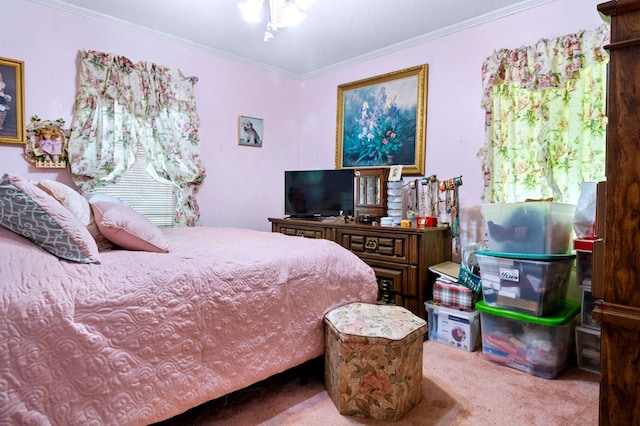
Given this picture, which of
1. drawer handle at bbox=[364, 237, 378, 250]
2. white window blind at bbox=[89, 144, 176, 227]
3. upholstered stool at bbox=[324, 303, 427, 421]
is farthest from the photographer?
white window blind at bbox=[89, 144, 176, 227]

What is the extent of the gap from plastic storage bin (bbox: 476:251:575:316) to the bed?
114 centimetres

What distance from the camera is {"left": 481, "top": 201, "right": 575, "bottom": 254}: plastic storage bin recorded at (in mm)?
2275

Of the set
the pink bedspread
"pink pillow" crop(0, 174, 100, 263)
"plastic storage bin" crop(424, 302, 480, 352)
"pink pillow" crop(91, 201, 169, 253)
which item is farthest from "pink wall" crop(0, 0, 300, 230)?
"plastic storage bin" crop(424, 302, 480, 352)

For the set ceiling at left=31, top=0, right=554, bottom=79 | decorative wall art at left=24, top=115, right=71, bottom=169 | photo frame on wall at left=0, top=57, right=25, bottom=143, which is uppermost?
ceiling at left=31, top=0, right=554, bottom=79

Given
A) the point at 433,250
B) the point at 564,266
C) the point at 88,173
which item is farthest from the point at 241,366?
the point at 88,173

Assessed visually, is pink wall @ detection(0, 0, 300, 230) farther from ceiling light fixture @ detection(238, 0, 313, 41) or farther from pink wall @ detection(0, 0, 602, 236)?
ceiling light fixture @ detection(238, 0, 313, 41)

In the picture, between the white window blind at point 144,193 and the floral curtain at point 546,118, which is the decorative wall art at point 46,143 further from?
the floral curtain at point 546,118

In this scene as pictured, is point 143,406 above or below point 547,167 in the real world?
below

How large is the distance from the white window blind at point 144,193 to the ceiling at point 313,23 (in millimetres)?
1087

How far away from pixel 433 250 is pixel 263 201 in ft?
6.87

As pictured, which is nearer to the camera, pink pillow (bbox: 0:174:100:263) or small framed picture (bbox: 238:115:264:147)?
pink pillow (bbox: 0:174:100:263)

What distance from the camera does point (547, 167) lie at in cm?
263

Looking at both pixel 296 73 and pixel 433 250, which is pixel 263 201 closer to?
pixel 296 73

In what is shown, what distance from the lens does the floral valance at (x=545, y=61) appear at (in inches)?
96.0
